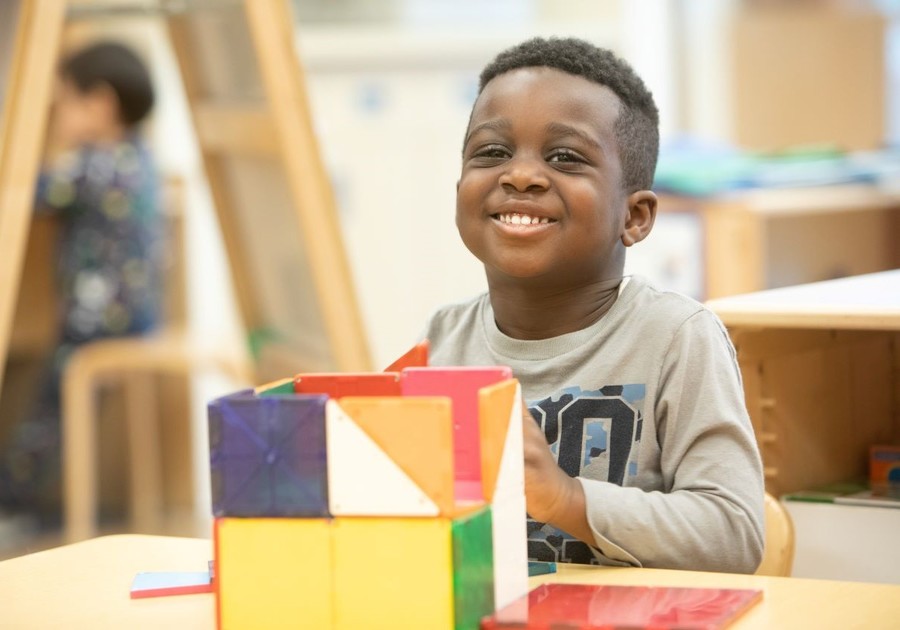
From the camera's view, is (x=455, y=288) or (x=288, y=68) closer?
(x=288, y=68)

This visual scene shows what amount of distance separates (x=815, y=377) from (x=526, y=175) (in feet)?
Answer: 2.39

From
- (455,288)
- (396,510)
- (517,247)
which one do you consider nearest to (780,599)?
(396,510)

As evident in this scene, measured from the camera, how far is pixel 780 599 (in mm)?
1074

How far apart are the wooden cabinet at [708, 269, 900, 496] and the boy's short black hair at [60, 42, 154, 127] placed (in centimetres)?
285

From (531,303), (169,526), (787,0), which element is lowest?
(169,526)

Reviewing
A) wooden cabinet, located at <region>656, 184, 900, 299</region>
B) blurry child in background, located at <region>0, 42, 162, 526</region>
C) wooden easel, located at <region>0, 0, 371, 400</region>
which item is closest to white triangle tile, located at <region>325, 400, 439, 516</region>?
wooden easel, located at <region>0, 0, 371, 400</region>

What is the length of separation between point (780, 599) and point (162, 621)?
0.48m

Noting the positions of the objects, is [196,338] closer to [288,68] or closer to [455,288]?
[455,288]

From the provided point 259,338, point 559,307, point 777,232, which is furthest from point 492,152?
point 777,232

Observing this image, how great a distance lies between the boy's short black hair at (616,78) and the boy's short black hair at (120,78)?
119 inches

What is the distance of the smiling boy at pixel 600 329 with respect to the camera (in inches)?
48.1

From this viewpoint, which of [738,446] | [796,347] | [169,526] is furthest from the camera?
[169,526]

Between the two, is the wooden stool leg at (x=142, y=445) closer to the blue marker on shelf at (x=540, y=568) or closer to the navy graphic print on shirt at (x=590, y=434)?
the navy graphic print on shirt at (x=590, y=434)

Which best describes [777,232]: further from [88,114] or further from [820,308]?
[820,308]
